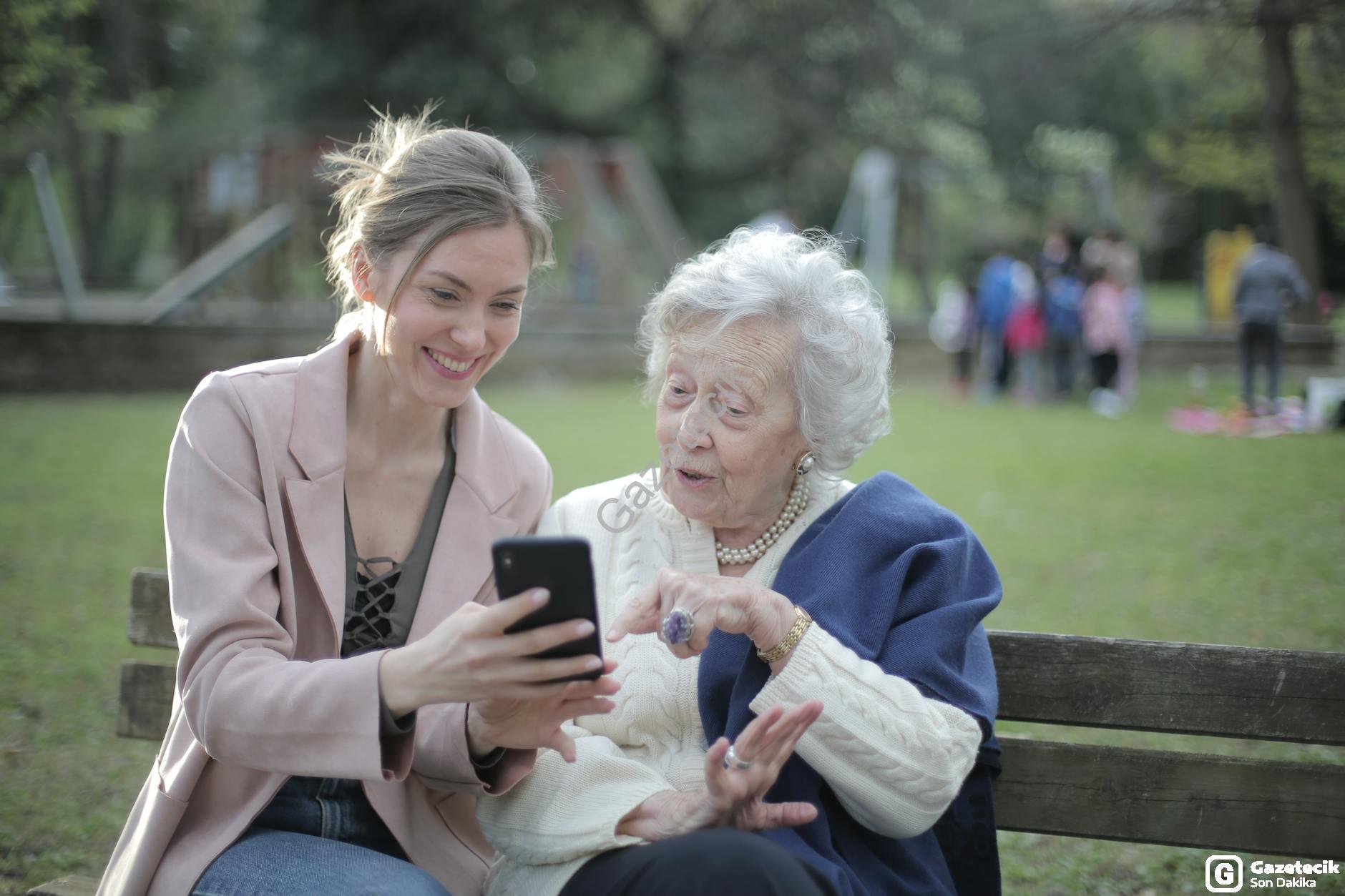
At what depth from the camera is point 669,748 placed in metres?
2.79

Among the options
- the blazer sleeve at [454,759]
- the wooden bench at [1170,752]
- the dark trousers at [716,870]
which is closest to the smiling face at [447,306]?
the blazer sleeve at [454,759]

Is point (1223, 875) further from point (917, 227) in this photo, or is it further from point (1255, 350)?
point (917, 227)

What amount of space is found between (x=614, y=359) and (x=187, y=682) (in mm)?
16432

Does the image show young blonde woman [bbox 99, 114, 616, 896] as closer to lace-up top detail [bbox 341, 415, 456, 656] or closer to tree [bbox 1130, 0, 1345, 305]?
lace-up top detail [bbox 341, 415, 456, 656]

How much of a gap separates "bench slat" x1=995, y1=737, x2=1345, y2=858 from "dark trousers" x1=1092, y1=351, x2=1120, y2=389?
48.6 feet

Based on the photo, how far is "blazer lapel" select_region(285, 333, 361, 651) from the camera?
2648 millimetres

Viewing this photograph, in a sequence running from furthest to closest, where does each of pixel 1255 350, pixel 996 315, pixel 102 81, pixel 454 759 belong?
pixel 996 315 < pixel 1255 350 < pixel 102 81 < pixel 454 759

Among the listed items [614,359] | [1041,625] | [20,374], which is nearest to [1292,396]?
[614,359]

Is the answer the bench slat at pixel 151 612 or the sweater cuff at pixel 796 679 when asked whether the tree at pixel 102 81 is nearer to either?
the bench slat at pixel 151 612

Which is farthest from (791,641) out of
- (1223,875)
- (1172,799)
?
(1223,875)

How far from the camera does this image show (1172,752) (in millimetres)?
2951

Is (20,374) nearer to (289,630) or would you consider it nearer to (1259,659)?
(289,630)

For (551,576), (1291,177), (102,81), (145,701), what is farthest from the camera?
(1291,177)

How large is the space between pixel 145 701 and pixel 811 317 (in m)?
2.08
